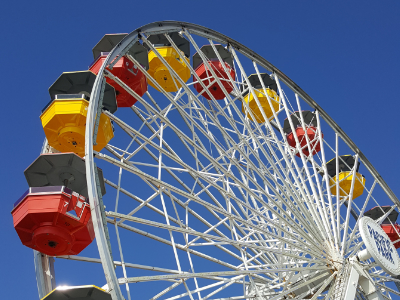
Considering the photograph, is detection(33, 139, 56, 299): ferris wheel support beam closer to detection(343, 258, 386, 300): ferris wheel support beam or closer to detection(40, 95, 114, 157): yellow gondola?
detection(40, 95, 114, 157): yellow gondola

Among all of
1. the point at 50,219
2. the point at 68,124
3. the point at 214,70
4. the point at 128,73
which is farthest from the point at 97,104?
the point at 214,70

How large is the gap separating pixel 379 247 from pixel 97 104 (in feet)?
21.1

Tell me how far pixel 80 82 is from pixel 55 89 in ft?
1.95

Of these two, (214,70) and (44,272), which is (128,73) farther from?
(44,272)

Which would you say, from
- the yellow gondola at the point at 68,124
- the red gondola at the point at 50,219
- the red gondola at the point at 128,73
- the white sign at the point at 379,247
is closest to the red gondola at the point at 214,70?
the red gondola at the point at 128,73

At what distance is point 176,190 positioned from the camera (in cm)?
870

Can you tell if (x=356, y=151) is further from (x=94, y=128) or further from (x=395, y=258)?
(x=94, y=128)

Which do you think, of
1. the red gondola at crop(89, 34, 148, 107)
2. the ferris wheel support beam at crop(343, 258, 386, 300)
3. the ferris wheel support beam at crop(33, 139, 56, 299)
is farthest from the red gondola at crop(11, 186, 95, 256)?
the ferris wheel support beam at crop(343, 258, 386, 300)

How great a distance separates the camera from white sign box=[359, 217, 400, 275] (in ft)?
31.9

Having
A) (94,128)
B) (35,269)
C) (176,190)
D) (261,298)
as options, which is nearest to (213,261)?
(261,298)

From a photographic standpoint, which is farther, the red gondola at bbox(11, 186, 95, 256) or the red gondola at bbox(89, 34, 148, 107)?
the red gondola at bbox(89, 34, 148, 107)

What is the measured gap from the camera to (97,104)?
8.13 meters

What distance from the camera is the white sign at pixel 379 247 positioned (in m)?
9.73

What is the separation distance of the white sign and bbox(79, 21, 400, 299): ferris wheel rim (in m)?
3.80
